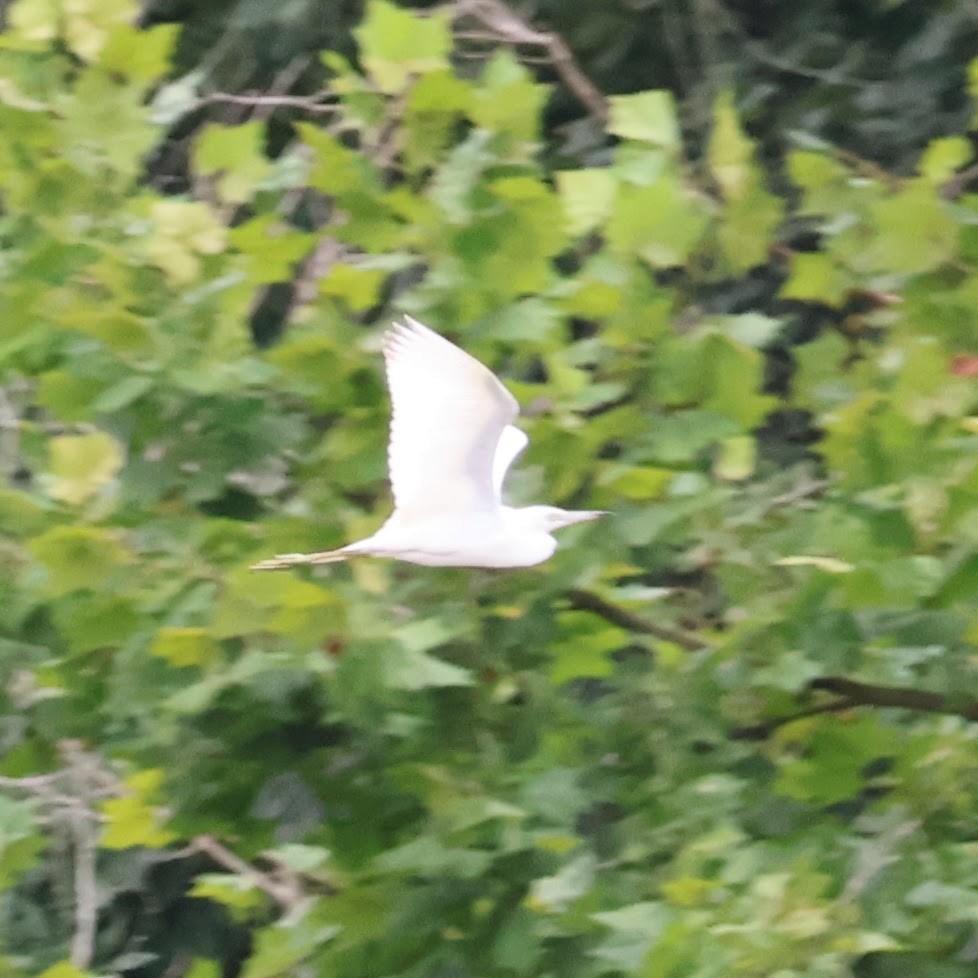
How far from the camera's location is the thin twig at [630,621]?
117 inches

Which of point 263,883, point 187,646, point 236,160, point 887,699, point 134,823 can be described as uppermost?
point 236,160

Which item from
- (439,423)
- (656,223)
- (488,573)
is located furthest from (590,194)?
(488,573)

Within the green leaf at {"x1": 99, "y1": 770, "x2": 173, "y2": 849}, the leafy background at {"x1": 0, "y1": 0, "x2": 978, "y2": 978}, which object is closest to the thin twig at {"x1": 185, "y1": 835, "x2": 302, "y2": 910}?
the leafy background at {"x1": 0, "y1": 0, "x2": 978, "y2": 978}

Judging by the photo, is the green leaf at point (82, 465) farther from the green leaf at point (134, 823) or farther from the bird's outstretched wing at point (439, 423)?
the green leaf at point (134, 823)

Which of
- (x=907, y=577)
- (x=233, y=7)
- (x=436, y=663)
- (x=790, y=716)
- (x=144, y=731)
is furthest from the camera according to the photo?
(x=233, y=7)

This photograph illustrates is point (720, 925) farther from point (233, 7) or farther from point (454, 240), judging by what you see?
point (233, 7)

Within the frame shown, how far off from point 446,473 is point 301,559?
30cm

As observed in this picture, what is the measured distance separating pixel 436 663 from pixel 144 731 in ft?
1.99

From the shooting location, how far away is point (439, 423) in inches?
108

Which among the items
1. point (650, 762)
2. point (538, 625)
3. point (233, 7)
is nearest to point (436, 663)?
point (538, 625)

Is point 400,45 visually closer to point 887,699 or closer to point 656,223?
point 656,223

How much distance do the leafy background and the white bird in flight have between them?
6 cm

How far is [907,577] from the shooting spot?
8.73ft

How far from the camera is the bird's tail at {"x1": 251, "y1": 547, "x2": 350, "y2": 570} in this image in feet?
8.58
